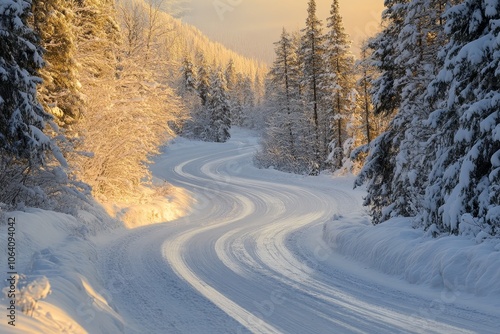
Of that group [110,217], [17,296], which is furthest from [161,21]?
[17,296]

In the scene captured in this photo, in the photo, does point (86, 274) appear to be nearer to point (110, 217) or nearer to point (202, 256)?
point (202, 256)

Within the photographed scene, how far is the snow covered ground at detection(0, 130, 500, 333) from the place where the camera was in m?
5.68

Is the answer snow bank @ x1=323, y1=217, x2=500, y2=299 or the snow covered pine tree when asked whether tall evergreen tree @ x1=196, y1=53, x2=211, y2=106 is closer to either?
the snow covered pine tree

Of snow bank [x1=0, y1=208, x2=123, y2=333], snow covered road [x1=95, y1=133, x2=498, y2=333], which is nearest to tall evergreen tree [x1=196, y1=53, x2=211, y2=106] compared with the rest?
snow covered road [x1=95, y1=133, x2=498, y2=333]

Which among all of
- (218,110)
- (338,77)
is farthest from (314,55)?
(218,110)

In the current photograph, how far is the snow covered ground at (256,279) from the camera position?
18.6ft

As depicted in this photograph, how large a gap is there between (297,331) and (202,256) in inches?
198

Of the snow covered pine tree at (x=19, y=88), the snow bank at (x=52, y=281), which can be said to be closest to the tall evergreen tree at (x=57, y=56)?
the snow covered pine tree at (x=19, y=88)

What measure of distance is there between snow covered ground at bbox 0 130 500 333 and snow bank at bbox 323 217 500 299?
0.07 ft

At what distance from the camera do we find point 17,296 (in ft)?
16.1

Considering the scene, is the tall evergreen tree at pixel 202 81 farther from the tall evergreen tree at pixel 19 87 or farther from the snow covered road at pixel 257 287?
the tall evergreen tree at pixel 19 87

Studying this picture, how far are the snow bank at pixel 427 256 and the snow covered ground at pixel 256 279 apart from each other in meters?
0.02

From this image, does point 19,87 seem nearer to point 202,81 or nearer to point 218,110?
point 218,110

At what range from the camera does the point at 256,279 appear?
27.0 ft
